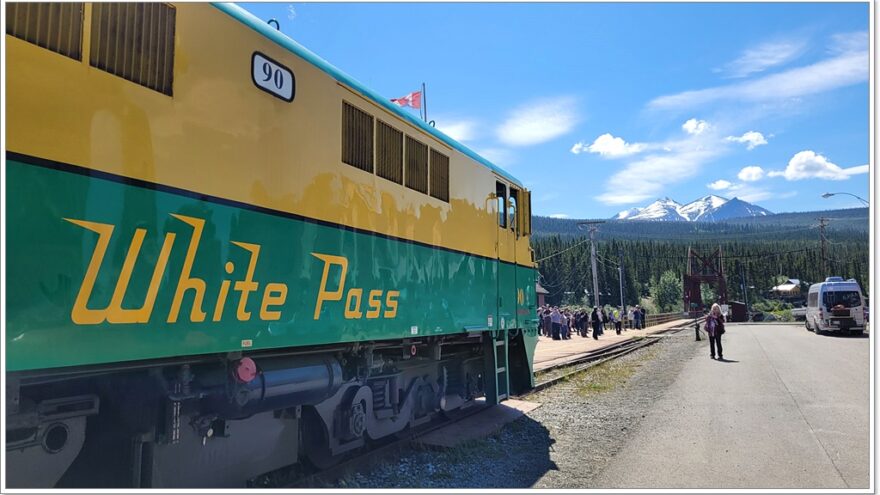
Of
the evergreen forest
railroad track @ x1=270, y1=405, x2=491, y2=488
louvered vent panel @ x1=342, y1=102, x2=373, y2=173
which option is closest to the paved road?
railroad track @ x1=270, y1=405, x2=491, y2=488

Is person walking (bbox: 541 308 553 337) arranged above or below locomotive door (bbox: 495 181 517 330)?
below

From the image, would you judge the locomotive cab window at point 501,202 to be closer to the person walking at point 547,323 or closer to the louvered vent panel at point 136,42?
the louvered vent panel at point 136,42

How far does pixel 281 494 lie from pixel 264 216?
2.05 m

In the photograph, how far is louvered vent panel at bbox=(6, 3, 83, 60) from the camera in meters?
2.95

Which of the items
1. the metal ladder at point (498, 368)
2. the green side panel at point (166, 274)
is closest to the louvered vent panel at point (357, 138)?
the green side panel at point (166, 274)

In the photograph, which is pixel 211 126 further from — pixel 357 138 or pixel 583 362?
pixel 583 362

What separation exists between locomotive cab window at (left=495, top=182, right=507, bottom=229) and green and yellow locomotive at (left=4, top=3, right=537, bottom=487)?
8.40ft

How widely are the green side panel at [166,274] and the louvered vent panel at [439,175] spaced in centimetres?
136

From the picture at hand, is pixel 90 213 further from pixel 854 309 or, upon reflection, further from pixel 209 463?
pixel 854 309

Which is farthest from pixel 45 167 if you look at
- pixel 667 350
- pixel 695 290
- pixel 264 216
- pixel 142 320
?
pixel 695 290

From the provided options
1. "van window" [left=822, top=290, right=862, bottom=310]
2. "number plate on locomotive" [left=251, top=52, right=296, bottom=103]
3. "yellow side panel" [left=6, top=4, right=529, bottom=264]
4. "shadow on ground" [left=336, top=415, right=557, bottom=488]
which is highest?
"number plate on locomotive" [left=251, top=52, right=296, bottom=103]

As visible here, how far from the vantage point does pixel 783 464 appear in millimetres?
6539

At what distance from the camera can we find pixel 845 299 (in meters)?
28.4

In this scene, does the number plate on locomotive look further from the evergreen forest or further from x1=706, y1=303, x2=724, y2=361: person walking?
the evergreen forest
